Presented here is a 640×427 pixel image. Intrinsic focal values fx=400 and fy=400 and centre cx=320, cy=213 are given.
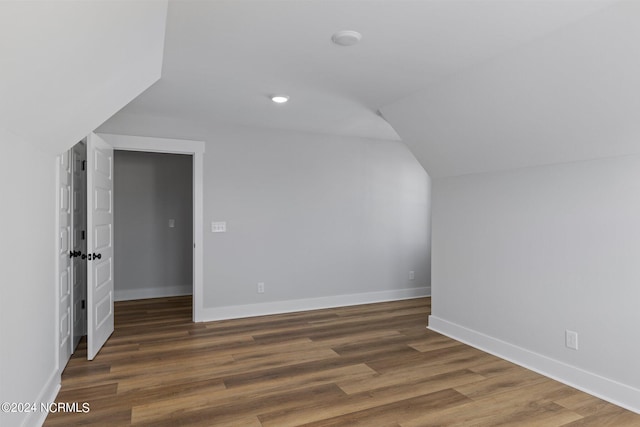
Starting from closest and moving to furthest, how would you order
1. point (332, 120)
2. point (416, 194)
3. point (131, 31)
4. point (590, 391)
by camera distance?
point (131, 31) < point (590, 391) < point (332, 120) < point (416, 194)

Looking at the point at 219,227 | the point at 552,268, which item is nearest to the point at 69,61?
the point at 219,227

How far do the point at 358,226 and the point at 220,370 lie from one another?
2.87 m

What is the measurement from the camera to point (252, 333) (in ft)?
13.5

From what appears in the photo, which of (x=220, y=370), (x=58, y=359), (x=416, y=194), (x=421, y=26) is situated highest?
(x=421, y=26)

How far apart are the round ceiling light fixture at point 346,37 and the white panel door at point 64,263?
209 cm

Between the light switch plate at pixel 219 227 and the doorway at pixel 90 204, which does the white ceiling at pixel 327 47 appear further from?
the light switch plate at pixel 219 227

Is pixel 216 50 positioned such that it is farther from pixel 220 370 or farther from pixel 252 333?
pixel 252 333

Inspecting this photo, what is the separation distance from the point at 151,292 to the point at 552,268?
17.2ft

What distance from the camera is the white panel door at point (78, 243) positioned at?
11.6 ft

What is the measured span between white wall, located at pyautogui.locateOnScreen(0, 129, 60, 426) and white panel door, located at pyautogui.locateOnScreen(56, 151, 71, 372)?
363 mm

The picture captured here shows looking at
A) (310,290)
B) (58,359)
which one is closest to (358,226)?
(310,290)

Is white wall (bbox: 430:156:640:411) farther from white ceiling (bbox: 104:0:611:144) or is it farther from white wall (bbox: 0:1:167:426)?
white wall (bbox: 0:1:167:426)

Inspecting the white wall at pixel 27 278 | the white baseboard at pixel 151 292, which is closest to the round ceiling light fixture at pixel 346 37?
the white wall at pixel 27 278

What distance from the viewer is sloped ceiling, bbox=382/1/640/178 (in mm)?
2184
